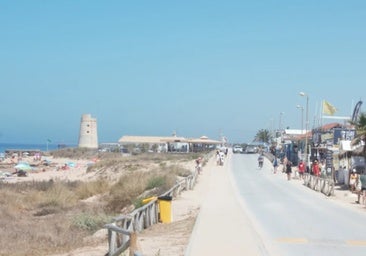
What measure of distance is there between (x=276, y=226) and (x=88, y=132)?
414 ft

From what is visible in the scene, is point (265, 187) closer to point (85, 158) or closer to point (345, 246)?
point (345, 246)

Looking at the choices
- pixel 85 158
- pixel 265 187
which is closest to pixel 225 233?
pixel 265 187

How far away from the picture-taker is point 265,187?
35.4 m

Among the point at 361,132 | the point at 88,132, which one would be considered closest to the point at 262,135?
the point at 88,132

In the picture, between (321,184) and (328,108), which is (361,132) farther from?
(328,108)

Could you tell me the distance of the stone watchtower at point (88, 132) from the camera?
140113 millimetres

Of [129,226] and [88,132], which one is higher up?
[88,132]

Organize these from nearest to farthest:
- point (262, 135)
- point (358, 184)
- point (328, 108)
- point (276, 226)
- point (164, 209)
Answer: point (276, 226) < point (164, 209) < point (358, 184) < point (328, 108) < point (262, 135)

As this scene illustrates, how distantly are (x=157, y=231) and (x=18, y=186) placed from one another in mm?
30180

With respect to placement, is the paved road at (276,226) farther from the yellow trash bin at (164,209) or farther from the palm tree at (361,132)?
the palm tree at (361,132)

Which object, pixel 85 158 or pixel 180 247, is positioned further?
pixel 85 158

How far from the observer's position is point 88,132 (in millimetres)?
141750

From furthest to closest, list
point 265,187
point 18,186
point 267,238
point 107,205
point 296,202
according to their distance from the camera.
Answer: point 18,186, point 265,187, point 107,205, point 296,202, point 267,238

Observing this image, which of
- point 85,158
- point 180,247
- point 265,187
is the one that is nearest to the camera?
point 180,247
